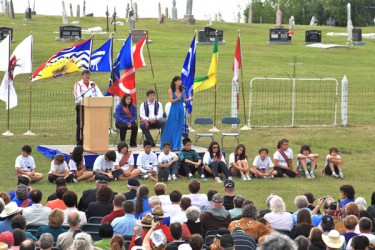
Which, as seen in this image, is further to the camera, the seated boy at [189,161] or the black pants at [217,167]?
→ the seated boy at [189,161]

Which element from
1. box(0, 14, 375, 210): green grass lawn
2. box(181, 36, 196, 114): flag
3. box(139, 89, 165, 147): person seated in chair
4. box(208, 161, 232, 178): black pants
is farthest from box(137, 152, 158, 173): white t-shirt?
box(181, 36, 196, 114): flag

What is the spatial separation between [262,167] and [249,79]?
18.4m

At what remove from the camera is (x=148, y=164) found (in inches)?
805

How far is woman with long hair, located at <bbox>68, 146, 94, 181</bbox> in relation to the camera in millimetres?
19797

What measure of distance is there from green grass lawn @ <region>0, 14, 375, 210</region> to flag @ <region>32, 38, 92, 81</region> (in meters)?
2.08

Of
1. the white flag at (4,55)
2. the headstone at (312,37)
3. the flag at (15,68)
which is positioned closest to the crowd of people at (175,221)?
the flag at (15,68)

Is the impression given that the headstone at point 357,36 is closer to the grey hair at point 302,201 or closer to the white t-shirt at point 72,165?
the white t-shirt at point 72,165

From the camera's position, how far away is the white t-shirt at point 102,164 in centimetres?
1997

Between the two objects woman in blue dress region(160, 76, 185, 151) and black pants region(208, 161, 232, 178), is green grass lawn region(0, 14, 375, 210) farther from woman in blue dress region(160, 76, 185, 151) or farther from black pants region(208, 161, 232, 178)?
woman in blue dress region(160, 76, 185, 151)

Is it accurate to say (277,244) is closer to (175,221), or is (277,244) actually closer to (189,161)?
(175,221)

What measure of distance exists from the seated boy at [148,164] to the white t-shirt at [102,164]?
Answer: 0.63 meters

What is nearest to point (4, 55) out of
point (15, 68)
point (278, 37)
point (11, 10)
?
point (15, 68)

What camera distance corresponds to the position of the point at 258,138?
2627 centimetres

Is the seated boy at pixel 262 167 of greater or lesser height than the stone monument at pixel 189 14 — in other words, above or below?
below
